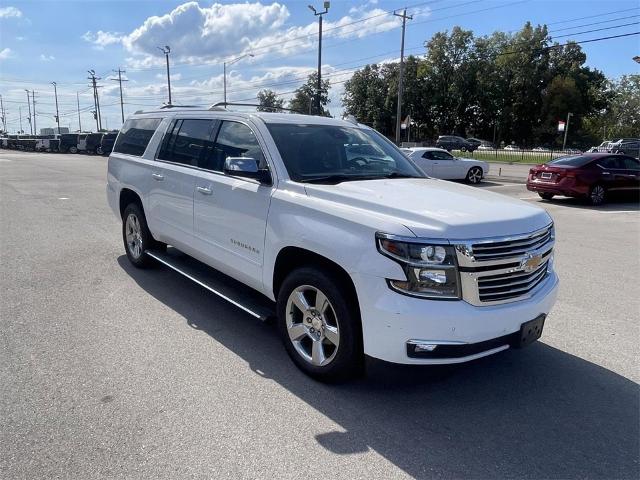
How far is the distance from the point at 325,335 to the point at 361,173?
1.48 metres

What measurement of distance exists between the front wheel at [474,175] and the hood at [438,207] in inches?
697

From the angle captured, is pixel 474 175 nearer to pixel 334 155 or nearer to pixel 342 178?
pixel 334 155

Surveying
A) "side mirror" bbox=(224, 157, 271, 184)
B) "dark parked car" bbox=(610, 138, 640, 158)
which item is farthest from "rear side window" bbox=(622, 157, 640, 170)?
"dark parked car" bbox=(610, 138, 640, 158)

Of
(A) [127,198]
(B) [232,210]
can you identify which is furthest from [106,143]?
(B) [232,210]

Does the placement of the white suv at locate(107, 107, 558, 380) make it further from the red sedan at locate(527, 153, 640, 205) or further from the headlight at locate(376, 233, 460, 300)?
the red sedan at locate(527, 153, 640, 205)

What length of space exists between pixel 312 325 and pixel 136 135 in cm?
406

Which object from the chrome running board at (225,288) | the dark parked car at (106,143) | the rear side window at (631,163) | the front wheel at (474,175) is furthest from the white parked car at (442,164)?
the dark parked car at (106,143)

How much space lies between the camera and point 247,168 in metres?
3.85

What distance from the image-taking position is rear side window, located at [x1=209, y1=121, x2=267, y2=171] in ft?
14.1

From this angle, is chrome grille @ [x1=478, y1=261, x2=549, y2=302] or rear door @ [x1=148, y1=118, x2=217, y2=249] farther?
rear door @ [x1=148, y1=118, x2=217, y2=249]

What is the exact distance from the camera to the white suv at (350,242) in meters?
3.04

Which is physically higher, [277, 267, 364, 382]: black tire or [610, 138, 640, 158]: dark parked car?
[610, 138, 640, 158]: dark parked car

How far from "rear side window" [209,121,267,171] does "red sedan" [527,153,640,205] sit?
12.4 metres

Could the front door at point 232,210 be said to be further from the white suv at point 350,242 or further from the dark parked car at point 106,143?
the dark parked car at point 106,143
